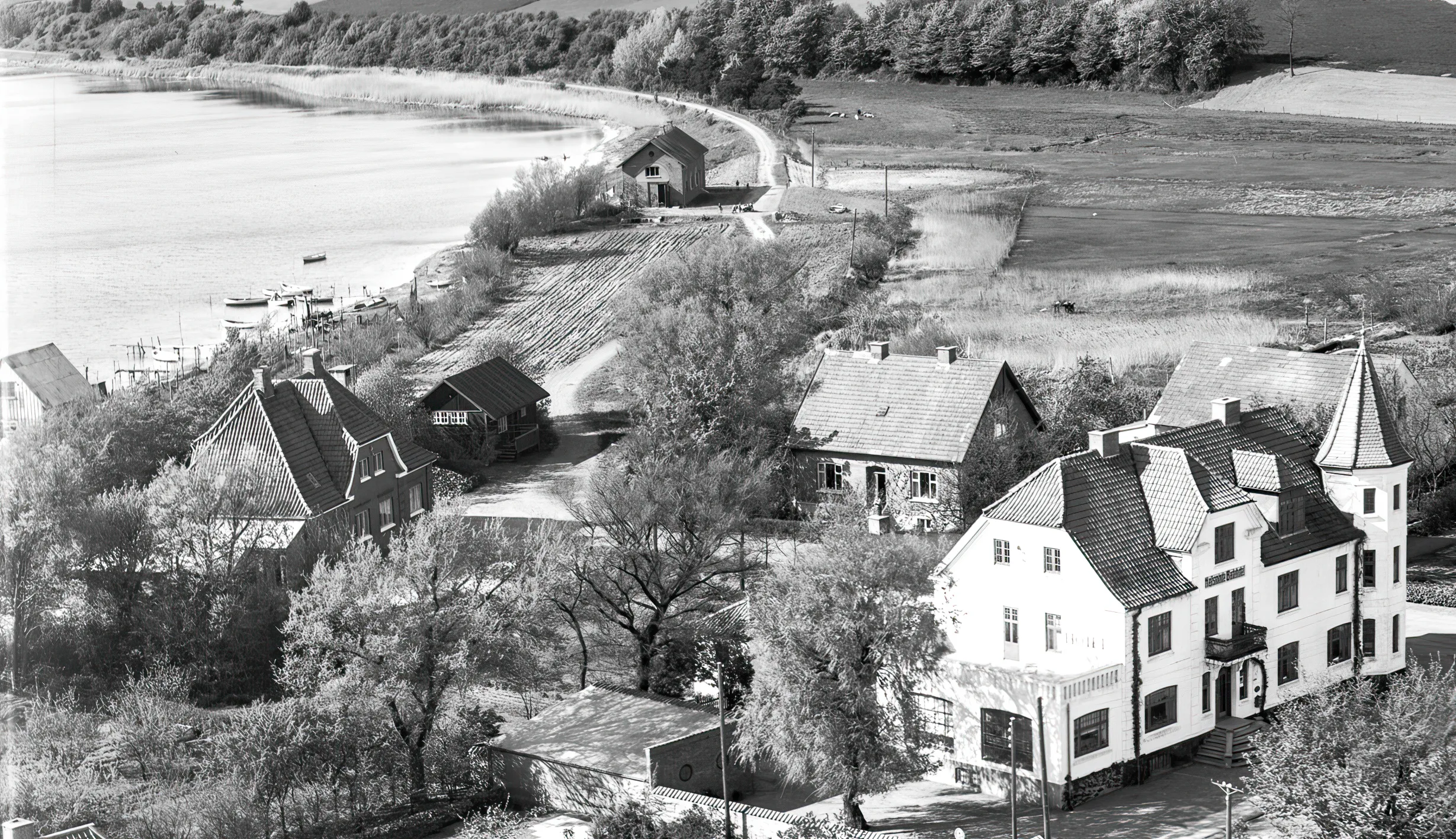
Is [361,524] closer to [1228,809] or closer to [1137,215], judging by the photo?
[1228,809]

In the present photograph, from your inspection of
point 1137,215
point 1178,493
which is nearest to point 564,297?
point 1137,215

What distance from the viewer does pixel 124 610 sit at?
42.7 m

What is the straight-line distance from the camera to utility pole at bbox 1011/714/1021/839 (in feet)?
102

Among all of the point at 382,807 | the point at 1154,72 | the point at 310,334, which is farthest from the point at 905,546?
the point at 1154,72

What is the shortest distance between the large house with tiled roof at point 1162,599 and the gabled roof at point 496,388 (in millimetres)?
27057

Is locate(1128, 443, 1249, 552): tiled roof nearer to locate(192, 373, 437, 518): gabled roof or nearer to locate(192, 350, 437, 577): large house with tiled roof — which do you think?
locate(192, 350, 437, 577): large house with tiled roof

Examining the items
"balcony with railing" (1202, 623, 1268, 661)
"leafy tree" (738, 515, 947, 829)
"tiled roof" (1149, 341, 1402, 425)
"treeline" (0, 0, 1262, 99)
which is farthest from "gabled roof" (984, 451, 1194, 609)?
"treeline" (0, 0, 1262, 99)

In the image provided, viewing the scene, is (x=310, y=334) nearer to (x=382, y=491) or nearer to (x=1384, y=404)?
(x=382, y=491)

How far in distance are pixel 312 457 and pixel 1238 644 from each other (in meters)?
24.3

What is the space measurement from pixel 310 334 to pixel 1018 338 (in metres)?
31.5

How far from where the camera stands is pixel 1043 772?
31062 millimetres

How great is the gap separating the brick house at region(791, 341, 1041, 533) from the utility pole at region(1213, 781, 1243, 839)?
16.7 metres

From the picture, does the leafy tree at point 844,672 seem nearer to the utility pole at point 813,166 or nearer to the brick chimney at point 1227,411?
the brick chimney at point 1227,411

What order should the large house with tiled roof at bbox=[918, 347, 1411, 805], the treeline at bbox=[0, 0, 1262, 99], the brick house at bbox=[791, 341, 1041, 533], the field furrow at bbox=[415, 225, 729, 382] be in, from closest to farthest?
the large house with tiled roof at bbox=[918, 347, 1411, 805] < the brick house at bbox=[791, 341, 1041, 533] < the field furrow at bbox=[415, 225, 729, 382] < the treeline at bbox=[0, 0, 1262, 99]
